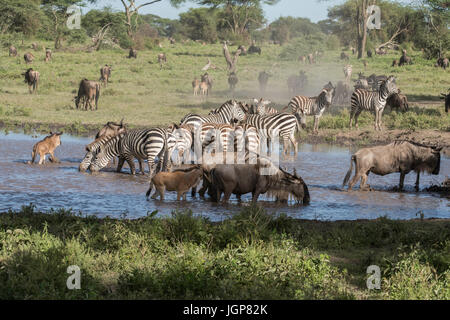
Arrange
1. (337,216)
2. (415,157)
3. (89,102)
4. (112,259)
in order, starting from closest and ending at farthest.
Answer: (112,259) → (337,216) → (415,157) → (89,102)

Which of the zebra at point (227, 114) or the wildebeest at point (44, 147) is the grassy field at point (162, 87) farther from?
the wildebeest at point (44, 147)

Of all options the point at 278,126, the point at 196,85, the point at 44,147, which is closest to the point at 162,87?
the point at 196,85

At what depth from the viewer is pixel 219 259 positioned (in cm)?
545

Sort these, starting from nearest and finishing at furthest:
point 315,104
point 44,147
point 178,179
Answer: point 178,179 → point 44,147 → point 315,104

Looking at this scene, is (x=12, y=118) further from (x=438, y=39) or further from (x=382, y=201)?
(x=438, y=39)

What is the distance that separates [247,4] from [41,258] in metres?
49.5

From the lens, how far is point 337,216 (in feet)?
28.9

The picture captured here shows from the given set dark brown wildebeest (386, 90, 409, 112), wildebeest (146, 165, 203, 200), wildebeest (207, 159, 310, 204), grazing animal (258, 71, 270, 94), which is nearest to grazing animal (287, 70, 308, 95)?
grazing animal (258, 71, 270, 94)

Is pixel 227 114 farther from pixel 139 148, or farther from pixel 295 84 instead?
pixel 295 84

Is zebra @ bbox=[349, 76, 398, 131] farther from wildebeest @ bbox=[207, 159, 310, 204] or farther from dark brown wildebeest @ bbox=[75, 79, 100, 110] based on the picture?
wildebeest @ bbox=[207, 159, 310, 204]

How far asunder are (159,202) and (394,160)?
4034 millimetres

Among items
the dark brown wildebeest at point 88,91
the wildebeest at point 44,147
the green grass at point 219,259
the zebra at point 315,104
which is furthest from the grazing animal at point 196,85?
the green grass at point 219,259

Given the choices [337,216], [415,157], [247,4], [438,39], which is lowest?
[337,216]

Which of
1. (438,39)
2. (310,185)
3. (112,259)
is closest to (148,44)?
(438,39)
